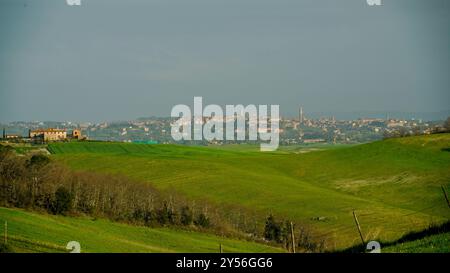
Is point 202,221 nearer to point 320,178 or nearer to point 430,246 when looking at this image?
point 430,246

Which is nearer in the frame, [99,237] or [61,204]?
[99,237]

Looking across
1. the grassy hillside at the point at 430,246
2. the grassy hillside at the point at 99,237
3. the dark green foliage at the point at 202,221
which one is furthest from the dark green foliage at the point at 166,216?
the grassy hillside at the point at 430,246

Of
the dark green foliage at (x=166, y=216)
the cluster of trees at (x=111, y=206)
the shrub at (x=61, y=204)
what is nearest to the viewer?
the shrub at (x=61, y=204)

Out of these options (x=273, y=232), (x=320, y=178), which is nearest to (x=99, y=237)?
(x=273, y=232)

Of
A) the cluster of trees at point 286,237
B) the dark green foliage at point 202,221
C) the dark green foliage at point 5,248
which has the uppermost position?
the dark green foliage at point 5,248

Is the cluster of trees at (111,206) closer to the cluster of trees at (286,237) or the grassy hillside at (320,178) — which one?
the cluster of trees at (286,237)
